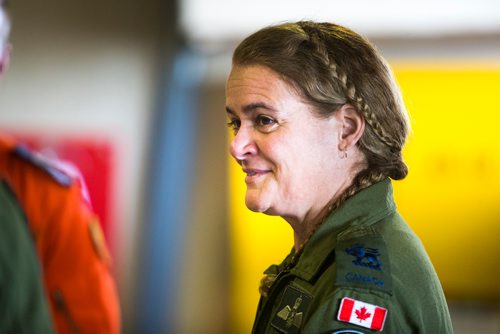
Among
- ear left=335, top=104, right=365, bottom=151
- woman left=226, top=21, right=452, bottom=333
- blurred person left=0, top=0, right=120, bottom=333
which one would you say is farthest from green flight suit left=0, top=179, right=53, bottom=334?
ear left=335, top=104, right=365, bottom=151

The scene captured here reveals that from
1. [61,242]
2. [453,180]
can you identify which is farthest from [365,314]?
[453,180]

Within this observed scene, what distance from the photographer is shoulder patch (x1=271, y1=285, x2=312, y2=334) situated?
44.0 inches

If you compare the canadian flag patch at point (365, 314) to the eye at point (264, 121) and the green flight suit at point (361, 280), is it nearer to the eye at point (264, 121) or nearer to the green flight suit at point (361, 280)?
the green flight suit at point (361, 280)

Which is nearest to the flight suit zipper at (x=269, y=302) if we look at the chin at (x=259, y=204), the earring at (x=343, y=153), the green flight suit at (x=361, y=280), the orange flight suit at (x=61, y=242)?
the green flight suit at (x=361, y=280)

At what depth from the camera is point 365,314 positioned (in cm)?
102

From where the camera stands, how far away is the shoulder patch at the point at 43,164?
172 centimetres

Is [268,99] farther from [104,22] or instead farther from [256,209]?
[104,22]

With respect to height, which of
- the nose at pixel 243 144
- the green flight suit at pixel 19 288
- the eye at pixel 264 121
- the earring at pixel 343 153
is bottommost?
the green flight suit at pixel 19 288

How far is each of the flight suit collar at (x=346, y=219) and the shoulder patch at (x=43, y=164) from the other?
0.76 meters

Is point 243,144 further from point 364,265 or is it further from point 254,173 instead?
point 364,265

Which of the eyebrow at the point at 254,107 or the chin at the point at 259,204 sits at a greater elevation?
the eyebrow at the point at 254,107

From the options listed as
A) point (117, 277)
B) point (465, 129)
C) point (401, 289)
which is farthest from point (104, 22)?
point (401, 289)

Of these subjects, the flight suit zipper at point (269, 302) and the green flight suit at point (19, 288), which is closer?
the flight suit zipper at point (269, 302)

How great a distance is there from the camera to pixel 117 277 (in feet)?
12.5
